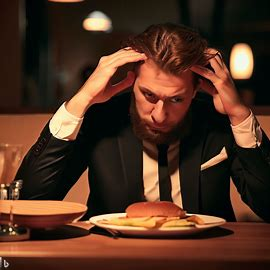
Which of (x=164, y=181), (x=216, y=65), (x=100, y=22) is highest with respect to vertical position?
(x=100, y=22)

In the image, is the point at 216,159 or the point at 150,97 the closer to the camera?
the point at 150,97

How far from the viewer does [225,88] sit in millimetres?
2125

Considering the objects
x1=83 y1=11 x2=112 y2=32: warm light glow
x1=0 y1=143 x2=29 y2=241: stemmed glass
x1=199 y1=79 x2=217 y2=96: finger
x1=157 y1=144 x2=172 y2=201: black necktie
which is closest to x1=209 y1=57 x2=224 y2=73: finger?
x1=199 y1=79 x2=217 y2=96: finger

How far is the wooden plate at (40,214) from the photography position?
1563 millimetres

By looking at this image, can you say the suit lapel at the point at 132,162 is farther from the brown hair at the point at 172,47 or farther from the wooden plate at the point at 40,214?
the wooden plate at the point at 40,214

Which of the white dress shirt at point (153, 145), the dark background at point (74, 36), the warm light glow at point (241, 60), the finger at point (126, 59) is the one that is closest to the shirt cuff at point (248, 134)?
the white dress shirt at point (153, 145)

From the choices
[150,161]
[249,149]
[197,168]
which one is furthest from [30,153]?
[249,149]

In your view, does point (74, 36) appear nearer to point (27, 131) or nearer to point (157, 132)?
point (27, 131)

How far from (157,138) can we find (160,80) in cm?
20

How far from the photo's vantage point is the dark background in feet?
9.48

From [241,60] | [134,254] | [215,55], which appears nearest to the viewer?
[134,254]

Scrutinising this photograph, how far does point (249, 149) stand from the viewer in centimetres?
207

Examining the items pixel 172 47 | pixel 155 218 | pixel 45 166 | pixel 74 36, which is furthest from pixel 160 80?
pixel 74 36

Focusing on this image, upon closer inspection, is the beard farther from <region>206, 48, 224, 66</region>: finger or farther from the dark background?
the dark background
